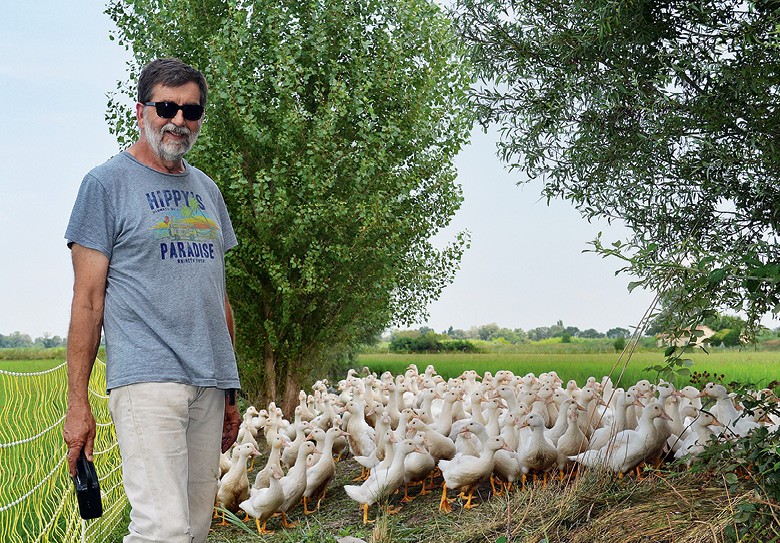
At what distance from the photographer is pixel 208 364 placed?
3688 millimetres

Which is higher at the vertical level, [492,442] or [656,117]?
[656,117]

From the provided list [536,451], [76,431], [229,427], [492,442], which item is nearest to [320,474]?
[492,442]

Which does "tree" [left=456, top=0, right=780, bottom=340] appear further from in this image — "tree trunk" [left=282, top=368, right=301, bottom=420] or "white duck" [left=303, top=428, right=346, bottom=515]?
"tree trunk" [left=282, top=368, right=301, bottom=420]

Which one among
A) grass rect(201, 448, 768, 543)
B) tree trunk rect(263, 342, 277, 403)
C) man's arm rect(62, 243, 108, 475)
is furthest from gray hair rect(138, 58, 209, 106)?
tree trunk rect(263, 342, 277, 403)

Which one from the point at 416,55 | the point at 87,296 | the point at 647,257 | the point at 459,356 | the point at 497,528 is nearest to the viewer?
the point at 87,296

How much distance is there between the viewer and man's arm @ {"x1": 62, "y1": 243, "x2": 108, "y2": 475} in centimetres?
350

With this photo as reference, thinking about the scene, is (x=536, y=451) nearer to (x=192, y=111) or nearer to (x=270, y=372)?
(x=192, y=111)

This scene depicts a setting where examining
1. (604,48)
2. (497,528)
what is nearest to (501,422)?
(497,528)

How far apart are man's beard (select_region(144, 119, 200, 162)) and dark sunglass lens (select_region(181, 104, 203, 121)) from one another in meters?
0.07

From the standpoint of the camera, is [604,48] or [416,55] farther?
[416,55]

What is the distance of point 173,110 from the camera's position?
391 cm

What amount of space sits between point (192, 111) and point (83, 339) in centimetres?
121

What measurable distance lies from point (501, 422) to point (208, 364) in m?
4.51

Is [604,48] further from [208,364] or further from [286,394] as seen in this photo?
[286,394]
